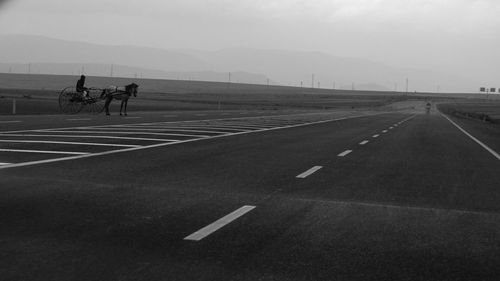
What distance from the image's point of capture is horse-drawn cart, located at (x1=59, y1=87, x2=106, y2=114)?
108 feet

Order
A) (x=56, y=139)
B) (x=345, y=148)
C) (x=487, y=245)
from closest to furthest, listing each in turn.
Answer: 1. (x=487, y=245)
2. (x=56, y=139)
3. (x=345, y=148)

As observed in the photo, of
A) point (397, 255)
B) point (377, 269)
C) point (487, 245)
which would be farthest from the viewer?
point (487, 245)

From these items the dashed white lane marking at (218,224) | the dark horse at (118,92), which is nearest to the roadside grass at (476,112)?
the dark horse at (118,92)

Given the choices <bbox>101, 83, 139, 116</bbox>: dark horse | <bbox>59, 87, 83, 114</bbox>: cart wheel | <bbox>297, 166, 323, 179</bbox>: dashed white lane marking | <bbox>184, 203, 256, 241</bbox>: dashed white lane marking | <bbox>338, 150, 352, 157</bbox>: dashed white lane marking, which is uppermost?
<bbox>101, 83, 139, 116</bbox>: dark horse

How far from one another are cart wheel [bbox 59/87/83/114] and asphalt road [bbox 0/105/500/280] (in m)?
20.1

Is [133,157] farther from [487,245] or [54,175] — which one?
[487,245]

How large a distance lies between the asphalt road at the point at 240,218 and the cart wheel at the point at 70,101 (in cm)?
2013

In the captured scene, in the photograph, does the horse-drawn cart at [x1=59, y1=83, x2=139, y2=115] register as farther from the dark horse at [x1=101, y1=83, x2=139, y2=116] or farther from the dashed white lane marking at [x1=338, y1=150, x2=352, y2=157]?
the dashed white lane marking at [x1=338, y1=150, x2=352, y2=157]

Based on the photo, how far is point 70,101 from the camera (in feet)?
109

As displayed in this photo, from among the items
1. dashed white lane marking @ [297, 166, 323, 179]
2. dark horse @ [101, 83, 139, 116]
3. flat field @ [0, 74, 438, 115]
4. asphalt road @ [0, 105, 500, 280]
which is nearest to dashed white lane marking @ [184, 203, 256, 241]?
asphalt road @ [0, 105, 500, 280]

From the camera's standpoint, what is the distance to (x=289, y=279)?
4953 millimetres

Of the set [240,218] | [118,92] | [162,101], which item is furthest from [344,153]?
[162,101]

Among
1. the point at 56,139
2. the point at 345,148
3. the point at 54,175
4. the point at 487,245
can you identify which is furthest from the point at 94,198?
the point at 345,148

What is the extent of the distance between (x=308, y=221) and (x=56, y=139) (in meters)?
10.4
